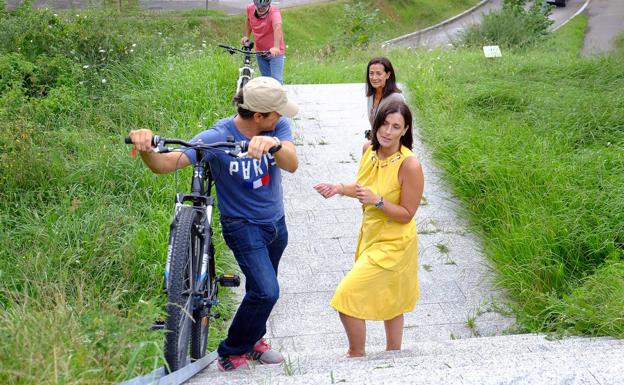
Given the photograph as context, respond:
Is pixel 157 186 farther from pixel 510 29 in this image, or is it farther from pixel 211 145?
pixel 510 29

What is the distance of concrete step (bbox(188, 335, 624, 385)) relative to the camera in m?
3.22

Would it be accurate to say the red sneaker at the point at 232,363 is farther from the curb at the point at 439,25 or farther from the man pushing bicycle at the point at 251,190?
the curb at the point at 439,25

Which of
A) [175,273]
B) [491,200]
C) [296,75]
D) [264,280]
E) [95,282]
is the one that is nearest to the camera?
[175,273]

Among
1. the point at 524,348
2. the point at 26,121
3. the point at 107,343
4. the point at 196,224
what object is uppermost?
the point at 26,121

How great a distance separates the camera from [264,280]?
4.18m

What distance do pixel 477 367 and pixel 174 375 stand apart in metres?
1.37

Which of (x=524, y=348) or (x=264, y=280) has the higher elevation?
(x=264, y=280)

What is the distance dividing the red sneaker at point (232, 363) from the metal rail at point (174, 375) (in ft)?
0.34

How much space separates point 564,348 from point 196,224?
→ 6.44 ft

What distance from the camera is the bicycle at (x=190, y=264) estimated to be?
12.5ft

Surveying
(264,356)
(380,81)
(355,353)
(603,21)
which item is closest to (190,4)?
(603,21)

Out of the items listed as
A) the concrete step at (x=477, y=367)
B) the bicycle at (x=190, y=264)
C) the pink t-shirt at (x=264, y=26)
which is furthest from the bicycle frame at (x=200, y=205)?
the pink t-shirt at (x=264, y=26)

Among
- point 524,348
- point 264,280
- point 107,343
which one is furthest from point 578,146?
point 107,343

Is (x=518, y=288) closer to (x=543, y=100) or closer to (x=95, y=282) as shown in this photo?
(x=95, y=282)
